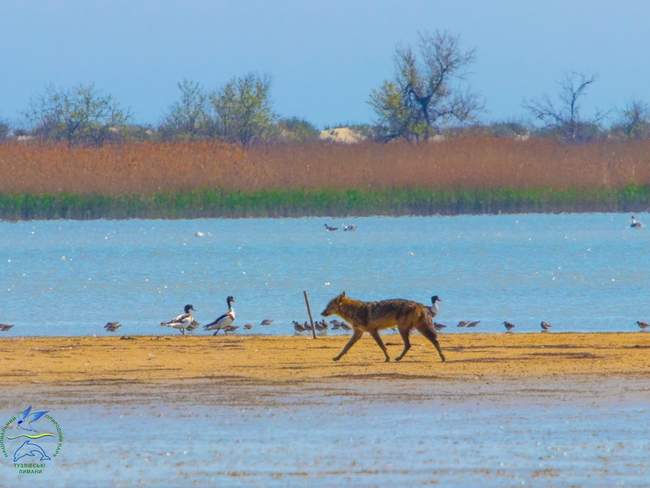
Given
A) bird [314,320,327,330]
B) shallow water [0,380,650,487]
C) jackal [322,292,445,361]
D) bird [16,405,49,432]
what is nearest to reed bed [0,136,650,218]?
bird [314,320,327,330]

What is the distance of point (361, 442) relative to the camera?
1169 centimetres

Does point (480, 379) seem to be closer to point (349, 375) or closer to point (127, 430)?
point (349, 375)

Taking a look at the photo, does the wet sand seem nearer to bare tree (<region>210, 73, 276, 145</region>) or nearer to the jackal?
the jackal

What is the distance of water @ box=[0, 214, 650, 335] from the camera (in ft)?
83.6

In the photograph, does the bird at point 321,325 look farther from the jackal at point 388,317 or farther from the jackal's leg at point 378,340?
the jackal's leg at point 378,340

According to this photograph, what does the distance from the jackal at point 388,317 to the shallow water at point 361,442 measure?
5.95 ft

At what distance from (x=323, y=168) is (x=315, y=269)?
1261 cm

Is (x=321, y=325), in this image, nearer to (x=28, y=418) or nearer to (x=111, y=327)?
(x=111, y=327)

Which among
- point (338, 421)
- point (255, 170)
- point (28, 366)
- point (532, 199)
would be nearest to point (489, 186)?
point (532, 199)

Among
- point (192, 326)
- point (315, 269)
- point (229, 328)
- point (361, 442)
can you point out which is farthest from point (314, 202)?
point (361, 442)

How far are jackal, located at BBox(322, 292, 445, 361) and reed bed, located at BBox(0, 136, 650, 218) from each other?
3043 centimetres

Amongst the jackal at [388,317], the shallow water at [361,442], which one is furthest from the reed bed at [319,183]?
the shallow water at [361,442]

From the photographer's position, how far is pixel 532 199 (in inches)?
1831

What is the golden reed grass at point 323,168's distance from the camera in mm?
46781
